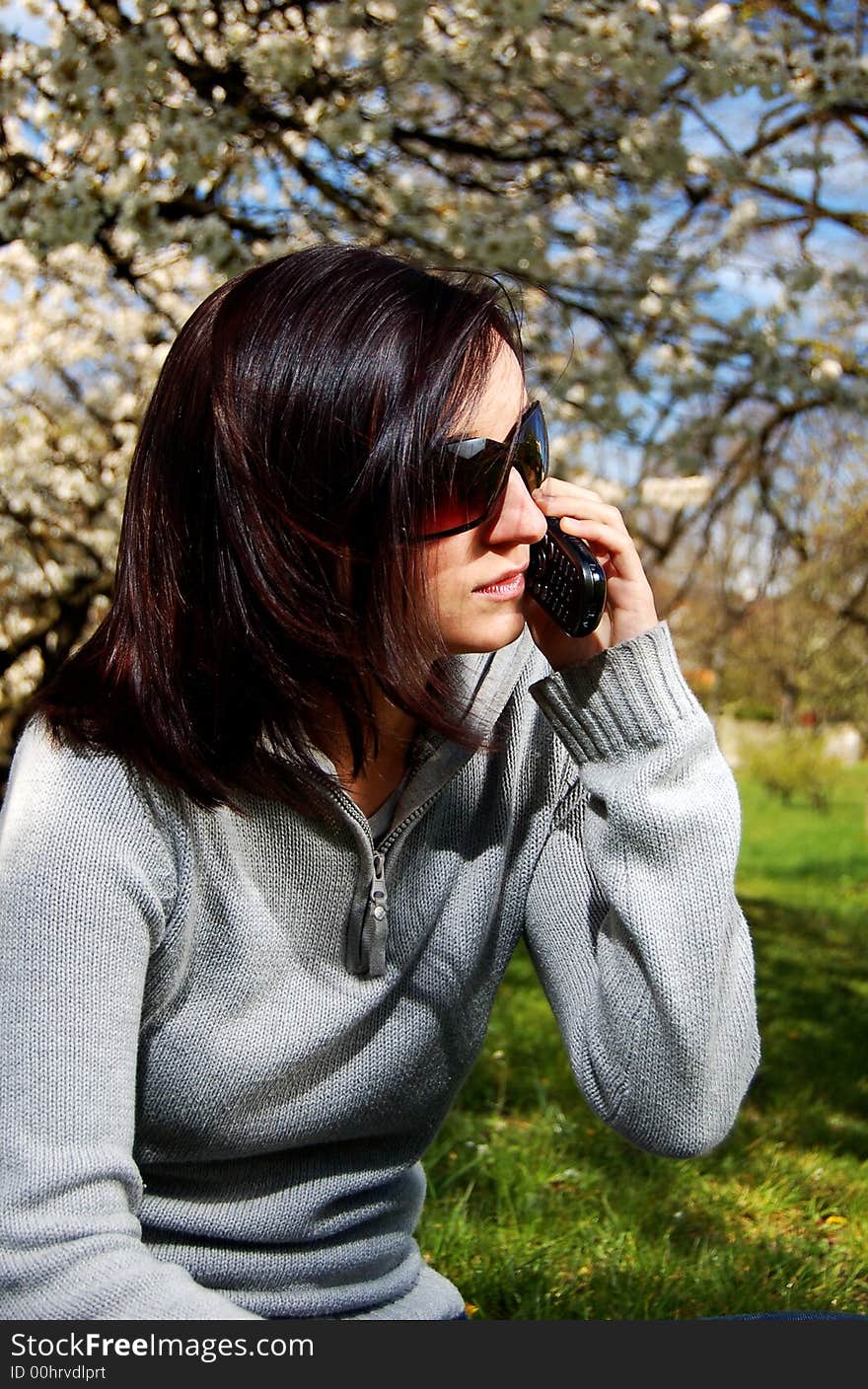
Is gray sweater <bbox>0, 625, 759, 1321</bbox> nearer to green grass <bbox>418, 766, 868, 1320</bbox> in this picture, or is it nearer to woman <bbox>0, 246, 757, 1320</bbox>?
A: woman <bbox>0, 246, 757, 1320</bbox>

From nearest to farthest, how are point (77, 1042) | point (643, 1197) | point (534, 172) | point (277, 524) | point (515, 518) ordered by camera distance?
1. point (77, 1042)
2. point (277, 524)
3. point (515, 518)
4. point (643, 1197)
5. point (534, 172)

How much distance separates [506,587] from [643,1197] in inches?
67.6

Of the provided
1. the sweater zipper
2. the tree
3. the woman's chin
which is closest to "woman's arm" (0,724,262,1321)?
the sweater zipper

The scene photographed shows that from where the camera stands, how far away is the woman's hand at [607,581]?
1476mm

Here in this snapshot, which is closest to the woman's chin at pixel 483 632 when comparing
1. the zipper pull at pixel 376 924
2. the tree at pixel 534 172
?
the zipper pull at pixel 376 924

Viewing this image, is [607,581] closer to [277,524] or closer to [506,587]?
[506,587]

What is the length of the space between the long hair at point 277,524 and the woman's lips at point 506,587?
9 centimetres

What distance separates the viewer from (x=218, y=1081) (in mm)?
1276

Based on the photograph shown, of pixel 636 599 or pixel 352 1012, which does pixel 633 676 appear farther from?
pixel 352 1012

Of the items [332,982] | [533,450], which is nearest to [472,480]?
[533,450]

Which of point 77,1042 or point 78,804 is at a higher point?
point 78,804

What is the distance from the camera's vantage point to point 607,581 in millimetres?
1458

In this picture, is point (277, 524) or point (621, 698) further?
point (621, 698)

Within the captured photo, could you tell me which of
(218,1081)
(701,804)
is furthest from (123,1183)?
(701,804)
